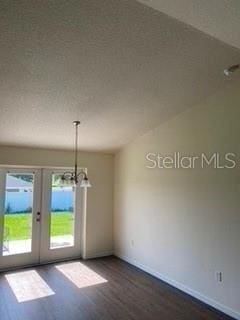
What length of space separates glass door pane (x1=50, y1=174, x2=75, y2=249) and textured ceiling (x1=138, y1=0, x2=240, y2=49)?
4.13 m

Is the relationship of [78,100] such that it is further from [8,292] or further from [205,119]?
[8,292]

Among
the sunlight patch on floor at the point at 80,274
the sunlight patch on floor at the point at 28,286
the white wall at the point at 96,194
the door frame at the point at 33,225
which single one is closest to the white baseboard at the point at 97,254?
the white wall at the point at 96,194

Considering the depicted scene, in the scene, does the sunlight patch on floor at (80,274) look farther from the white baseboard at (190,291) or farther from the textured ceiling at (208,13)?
the textured ceiling at (208,13)

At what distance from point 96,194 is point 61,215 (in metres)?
Answer: 0.91

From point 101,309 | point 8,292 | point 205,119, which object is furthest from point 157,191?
point 8,292

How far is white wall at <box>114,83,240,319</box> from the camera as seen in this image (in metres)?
3.48

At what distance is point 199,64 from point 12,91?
7.57ft

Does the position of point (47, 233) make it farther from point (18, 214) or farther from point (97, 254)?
point (97, 254)

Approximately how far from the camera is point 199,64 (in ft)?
10.1

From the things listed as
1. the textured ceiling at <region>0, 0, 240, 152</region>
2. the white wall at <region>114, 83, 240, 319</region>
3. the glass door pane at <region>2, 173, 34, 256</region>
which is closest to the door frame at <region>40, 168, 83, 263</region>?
the glass door pane at <region>2, 173, 34, 256</region>

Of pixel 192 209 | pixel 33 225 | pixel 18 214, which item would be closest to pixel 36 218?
pixel 33 225

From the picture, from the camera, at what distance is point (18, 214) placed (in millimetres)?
5188

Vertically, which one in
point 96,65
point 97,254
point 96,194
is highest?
point 96,65

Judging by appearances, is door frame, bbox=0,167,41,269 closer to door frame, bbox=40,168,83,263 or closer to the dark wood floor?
door frame, bbox=40,168,83,263
